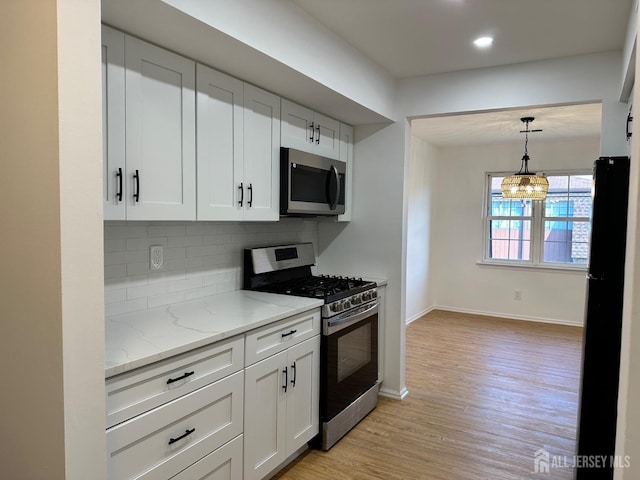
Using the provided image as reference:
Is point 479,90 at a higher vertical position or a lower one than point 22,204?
higher

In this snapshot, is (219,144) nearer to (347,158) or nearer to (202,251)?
(202,251)

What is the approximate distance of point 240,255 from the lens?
9.37 feet

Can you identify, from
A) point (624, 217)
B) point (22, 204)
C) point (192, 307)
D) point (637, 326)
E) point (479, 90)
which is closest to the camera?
point (637, 326)

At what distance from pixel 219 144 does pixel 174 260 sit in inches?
27.0

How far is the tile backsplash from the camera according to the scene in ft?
6.80

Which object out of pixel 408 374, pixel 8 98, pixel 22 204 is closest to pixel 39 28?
pixel 8 98

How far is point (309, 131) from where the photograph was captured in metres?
2.98

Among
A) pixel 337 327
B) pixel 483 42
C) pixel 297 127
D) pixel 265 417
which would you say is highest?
pixel 483 42

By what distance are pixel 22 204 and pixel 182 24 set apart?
90cm

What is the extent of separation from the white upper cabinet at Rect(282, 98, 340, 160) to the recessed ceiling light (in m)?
1.10

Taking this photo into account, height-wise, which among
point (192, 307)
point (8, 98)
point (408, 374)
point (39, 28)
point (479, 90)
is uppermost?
point (479, 90)

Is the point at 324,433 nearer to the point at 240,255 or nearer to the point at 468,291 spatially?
the point at 240,255

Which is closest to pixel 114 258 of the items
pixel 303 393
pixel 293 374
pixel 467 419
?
pixel 293 374

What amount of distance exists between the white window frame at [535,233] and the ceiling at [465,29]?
12.0 ft
